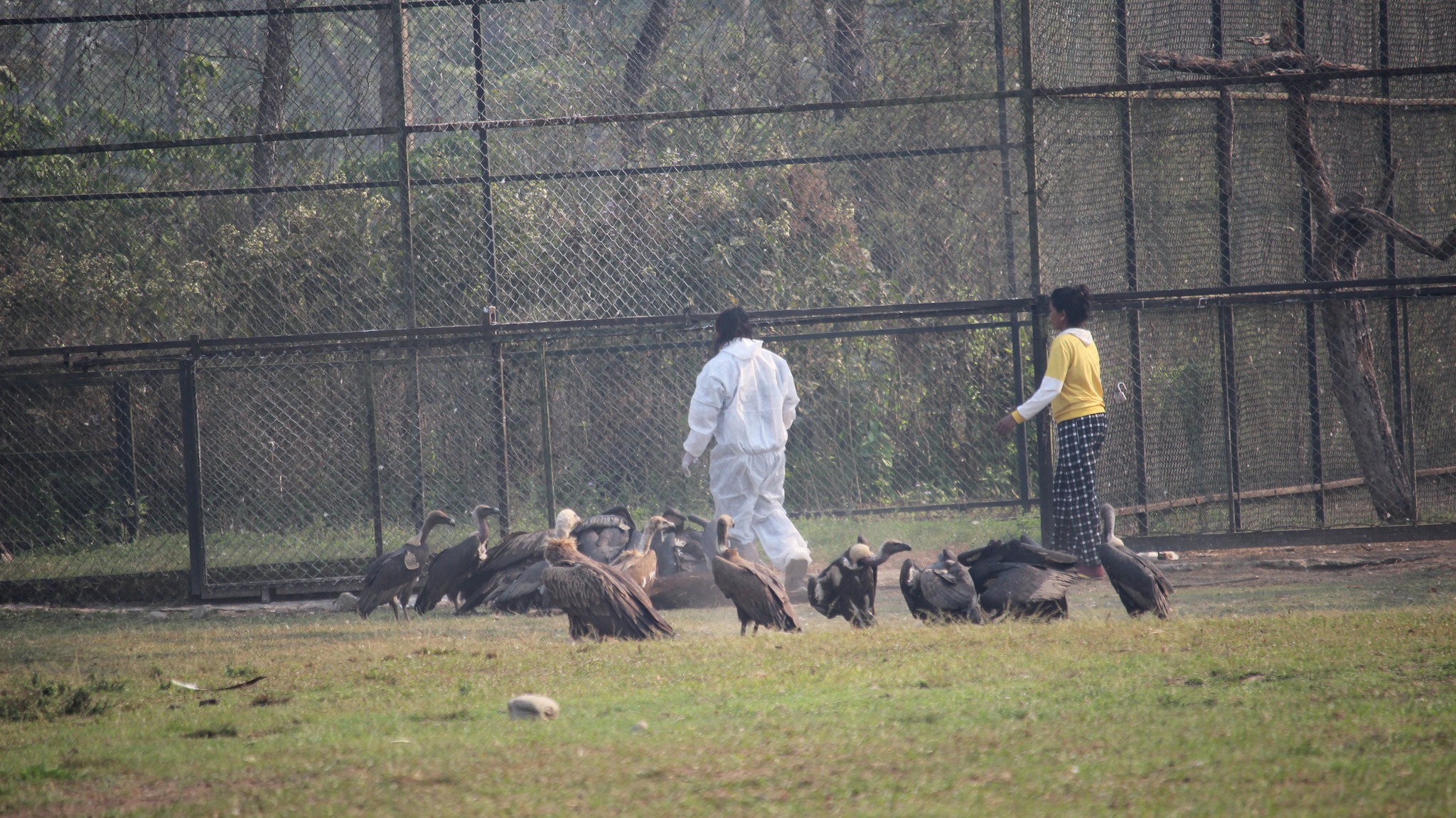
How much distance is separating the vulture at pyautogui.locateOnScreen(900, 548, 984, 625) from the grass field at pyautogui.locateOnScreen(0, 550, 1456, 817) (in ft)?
1.74

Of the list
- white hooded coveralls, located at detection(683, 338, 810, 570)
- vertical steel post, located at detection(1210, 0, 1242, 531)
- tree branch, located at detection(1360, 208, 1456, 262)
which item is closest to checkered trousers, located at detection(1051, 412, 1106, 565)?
vertical steel post, located at detection(1210, 0, 1242, 531)

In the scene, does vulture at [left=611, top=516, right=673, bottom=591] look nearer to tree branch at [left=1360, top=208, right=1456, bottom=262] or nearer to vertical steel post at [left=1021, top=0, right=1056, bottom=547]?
vertical steel post at [left=1021, top=0, right=1056, bottom=547]

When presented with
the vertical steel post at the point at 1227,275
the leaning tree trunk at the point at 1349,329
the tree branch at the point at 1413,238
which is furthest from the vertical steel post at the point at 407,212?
the tree branch at the point at 1413,238

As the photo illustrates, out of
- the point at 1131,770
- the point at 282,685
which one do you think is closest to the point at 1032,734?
the point at 1131,770

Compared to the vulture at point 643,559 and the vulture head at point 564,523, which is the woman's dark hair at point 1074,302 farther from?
the vulture head at point 564,523

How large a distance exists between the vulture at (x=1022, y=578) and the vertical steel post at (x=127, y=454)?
657 centimetres

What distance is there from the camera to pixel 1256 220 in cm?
988

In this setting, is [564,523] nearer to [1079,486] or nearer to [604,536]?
[604,536]

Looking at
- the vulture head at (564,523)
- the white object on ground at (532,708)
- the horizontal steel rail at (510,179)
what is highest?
the horizontal steel rail at (510,179)

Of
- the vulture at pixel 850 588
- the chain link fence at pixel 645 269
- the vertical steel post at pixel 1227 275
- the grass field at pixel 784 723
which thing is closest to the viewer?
the grass field at pixel 784 723

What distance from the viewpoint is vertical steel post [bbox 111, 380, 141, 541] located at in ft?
31.4

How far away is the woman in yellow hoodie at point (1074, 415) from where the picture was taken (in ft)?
27.4

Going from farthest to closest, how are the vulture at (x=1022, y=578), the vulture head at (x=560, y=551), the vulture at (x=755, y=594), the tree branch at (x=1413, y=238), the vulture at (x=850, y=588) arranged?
the tree branch at (x=1413, y=238) → the vulture head at (x=560, y=551) → the vulture at (x=850, y=588) → the vulture at (x=755, y=594) → the vulture at (x=1022, y=578)

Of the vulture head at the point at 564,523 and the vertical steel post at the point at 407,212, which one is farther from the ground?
the vertical steel post at the point at 407,212
